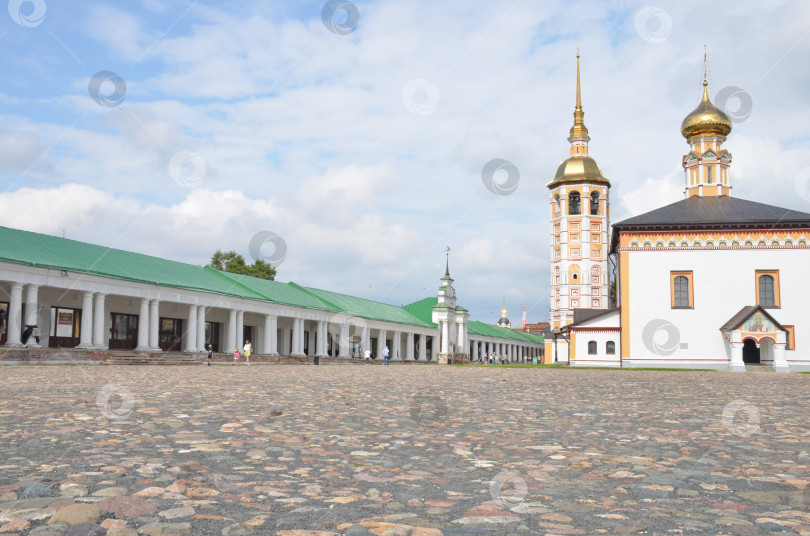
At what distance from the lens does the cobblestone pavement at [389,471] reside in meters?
3.62

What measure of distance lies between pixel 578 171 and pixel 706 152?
2270 cm

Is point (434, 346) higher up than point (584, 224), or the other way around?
point (584, 224)

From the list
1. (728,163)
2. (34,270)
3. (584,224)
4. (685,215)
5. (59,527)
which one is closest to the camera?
(59,527)

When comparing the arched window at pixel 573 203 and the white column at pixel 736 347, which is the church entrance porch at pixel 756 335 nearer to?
the white column at pixel 736 347

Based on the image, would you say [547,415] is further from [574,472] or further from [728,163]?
[728,163]

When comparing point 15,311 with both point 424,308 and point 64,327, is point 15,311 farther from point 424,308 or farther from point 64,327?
point 424,308

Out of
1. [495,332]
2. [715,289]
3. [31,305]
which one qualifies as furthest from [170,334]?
[495,332]

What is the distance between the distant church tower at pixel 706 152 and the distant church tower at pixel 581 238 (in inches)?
799

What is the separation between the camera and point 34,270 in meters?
30.1

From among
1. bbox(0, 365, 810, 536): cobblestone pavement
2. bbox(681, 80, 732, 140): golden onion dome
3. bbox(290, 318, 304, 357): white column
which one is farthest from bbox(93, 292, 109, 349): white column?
bbox(681, 80, 732, 140): golden onion dome

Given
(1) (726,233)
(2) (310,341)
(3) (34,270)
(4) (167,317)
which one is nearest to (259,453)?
(3) (34,270)

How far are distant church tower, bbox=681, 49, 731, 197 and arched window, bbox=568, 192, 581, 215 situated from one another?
69.4 feet

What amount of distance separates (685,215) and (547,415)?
4019cm
